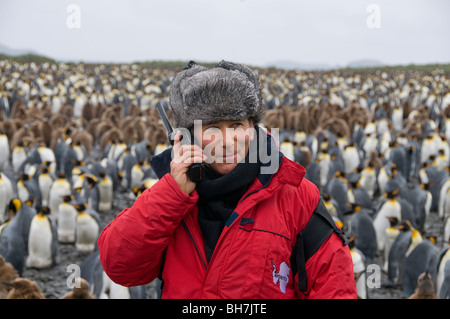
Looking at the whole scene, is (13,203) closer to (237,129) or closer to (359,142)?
(237,129)

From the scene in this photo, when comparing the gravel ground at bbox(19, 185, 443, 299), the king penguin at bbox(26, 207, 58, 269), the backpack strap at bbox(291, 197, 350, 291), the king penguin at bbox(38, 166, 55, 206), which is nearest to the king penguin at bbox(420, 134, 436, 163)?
the gravel ground at bbox(19, 185, 443, 299)

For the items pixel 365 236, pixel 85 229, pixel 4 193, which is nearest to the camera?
pixel 365 236

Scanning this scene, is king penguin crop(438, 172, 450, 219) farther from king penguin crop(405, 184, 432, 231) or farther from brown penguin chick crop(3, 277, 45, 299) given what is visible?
brown penguin chick crop(3, 277, 45, 299)

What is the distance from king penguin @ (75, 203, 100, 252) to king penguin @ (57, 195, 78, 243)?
217 millimetres

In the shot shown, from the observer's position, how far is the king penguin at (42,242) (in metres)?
4.48

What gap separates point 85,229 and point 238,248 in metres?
4.08

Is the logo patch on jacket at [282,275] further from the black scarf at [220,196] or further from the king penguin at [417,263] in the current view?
the king penguin at [417,263]

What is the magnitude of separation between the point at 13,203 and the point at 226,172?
163 inches

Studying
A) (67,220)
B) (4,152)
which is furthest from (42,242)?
(4,152)

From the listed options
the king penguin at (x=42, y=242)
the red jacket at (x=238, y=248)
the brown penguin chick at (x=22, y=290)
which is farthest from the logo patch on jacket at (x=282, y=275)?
the king penguin at (x=42, y=242)

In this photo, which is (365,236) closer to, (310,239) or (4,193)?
(310,239)

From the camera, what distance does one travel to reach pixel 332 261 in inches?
39.8

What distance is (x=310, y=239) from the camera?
1036mm
